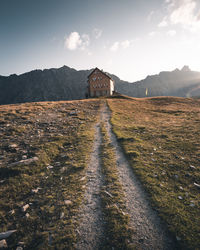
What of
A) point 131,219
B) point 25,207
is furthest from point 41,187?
point 131,219

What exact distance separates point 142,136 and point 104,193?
9398 mm

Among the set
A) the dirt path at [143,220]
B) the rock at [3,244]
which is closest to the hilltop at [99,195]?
the dirt path at [143,220]

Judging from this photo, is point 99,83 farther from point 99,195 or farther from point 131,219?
point 131,219

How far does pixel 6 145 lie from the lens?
10.6 meters

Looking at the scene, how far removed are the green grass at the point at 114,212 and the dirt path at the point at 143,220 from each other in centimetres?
26

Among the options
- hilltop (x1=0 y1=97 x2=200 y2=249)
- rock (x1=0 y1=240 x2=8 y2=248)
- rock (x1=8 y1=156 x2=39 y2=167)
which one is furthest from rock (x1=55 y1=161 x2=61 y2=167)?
rock (x1=0 y1=240 x2=8 y2=248)

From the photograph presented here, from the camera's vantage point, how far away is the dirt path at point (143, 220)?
12.9 feet

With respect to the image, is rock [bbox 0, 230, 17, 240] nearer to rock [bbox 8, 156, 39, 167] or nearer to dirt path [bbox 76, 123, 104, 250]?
dirt path [bbox 76, 123, 104, 250]

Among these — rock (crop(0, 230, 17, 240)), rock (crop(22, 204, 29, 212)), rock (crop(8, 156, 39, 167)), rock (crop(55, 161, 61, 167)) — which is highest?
rock (crop(8, 156, 39, 167))

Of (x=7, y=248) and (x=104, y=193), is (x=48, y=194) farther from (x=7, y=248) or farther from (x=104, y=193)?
(x=104, y=193)

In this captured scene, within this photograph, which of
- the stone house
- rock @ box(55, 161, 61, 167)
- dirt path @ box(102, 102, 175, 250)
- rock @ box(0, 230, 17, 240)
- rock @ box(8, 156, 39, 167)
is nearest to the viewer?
dirt path @ box(102, 102, 175, 250)

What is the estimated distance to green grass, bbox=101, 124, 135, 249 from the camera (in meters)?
3.91

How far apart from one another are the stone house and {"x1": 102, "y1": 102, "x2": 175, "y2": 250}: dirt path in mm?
69140

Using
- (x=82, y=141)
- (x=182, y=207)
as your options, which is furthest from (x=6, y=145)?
(x=182, y=207)
